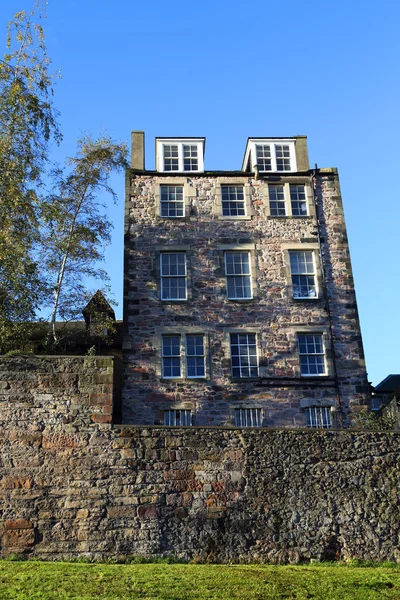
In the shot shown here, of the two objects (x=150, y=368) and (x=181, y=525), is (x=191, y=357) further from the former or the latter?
(x=181, y=525)

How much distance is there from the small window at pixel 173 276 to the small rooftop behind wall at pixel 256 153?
350 centimetres

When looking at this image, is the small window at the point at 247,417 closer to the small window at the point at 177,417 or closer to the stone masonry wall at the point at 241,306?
the stone masonry wall at the point at 241,306

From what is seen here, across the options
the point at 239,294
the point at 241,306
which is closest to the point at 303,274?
the point at 239,294

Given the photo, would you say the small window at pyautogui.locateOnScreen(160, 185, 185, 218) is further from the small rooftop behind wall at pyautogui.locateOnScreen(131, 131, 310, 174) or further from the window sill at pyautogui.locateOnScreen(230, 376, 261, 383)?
the window sill at pyautogui.locateOnScreen(230, 376, 261, 383)

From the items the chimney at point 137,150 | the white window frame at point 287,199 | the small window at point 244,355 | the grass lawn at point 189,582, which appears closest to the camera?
the grass lawn at point 189,582

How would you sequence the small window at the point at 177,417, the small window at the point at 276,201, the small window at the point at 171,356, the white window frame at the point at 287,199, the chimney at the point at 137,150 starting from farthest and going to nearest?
the chimney at the point at 137,150, the small window at the point at 276,201, the white window frame at the point at 287,199, the small window at the point at 171,356, the small window at the point at 177,417

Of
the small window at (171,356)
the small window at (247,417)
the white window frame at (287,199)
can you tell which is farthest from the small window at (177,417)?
the white window frame at (287,199)

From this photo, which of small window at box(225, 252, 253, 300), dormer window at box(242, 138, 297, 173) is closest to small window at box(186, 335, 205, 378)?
small window at box(225, 252, 253, 300)

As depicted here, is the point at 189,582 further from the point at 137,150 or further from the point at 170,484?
the point at 137,150

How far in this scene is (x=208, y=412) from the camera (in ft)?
68.5

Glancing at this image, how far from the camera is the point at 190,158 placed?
25.1 metres

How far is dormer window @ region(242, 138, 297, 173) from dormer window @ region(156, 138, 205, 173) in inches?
72.0

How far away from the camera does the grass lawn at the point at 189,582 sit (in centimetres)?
1123

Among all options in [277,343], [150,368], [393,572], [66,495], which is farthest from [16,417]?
[277,343]
